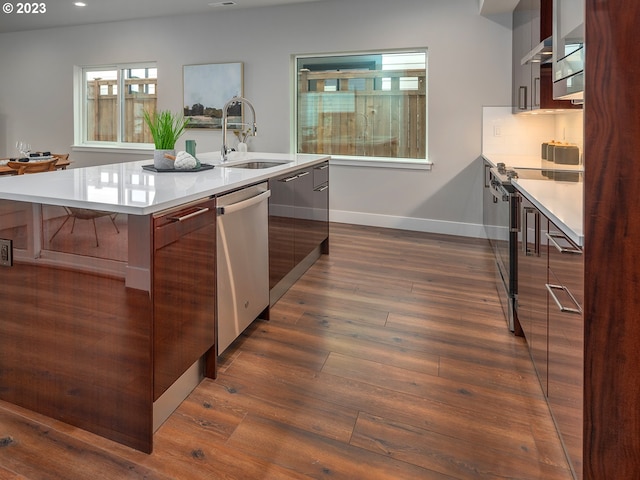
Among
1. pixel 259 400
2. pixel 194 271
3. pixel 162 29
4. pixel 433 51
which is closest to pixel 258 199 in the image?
pixel 194 271

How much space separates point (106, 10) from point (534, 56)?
5.21 metres

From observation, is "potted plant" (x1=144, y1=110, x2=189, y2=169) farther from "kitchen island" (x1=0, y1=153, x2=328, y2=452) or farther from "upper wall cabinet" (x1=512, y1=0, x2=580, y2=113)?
"upper wall cabinet" (x1=512, y1=0, x2=580, y2=113)

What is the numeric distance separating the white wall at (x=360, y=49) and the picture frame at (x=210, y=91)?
109 millimetres

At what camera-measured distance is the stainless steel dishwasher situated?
74.7 inches

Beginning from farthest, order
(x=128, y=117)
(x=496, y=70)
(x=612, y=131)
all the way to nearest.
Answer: (x=128, y=117) < (x=496, y=70) < (x=612, y=131)

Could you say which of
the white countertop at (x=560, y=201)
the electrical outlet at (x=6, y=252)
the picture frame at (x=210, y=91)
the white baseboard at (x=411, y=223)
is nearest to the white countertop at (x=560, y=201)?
the white countertop at (x=560, y=201)

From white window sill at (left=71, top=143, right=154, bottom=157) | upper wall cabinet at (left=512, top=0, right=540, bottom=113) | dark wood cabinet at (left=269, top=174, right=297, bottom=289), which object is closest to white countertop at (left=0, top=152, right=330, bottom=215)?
dark wood cabinet at (left=269, top=174, right=297, bottom=289)

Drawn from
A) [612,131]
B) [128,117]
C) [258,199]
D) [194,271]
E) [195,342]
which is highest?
[128,117]

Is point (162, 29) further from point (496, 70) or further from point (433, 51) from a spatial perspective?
point (496, 70)

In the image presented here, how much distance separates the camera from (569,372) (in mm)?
1242

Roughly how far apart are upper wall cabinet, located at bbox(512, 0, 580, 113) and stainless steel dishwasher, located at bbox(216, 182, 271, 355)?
1.92m

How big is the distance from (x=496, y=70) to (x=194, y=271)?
3998 mm

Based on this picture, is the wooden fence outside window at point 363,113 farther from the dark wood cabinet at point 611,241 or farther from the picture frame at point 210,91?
the dark wood cabinet at point 611,241

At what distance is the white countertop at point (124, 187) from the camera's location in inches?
55.8
